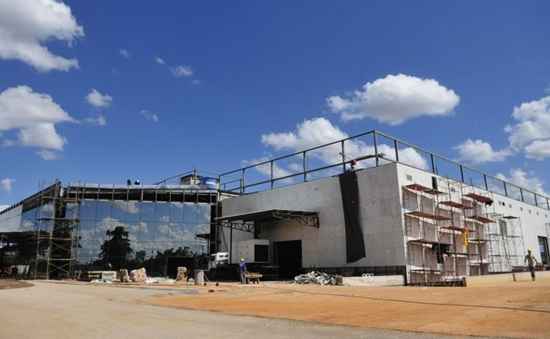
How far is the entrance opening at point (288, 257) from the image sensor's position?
36.5 meters

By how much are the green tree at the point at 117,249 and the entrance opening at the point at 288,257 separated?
12.2 m

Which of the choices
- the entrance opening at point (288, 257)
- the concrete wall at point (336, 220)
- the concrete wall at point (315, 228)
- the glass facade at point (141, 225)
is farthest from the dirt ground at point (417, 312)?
the glass facade at point (141, 225)

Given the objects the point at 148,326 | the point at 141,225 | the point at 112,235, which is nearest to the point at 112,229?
the point at 112,235

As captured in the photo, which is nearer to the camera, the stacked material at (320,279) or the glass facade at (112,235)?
the stacked material at (320,279)

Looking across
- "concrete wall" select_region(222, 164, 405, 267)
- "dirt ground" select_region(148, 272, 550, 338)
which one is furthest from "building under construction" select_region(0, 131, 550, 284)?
"dirt ground" select_region(148, 272, 550, 338)

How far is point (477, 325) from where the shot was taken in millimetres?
9695

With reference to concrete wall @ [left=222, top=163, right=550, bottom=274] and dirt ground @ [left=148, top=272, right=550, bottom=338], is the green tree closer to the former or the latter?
concrete wall @ [left=222, top=163, right=550, bottom=274]

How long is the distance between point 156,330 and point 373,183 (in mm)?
24251

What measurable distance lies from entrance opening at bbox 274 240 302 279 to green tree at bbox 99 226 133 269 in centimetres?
1222

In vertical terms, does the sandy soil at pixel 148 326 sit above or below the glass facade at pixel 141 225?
below

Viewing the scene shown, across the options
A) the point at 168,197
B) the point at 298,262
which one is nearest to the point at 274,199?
the point at 298,262

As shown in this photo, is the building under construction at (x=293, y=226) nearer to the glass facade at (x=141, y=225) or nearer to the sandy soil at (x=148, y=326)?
the glass facade at (x=141, y=225)

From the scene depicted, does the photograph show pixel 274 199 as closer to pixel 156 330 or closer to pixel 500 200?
pixel 500 200

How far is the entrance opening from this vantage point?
36500mm
